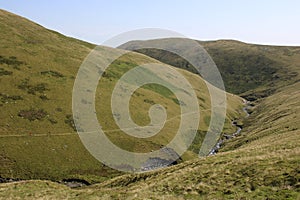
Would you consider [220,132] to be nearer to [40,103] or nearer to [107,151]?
[107,151]

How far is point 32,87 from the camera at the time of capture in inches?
3091

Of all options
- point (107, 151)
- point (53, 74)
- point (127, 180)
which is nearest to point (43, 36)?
point (53, 74)

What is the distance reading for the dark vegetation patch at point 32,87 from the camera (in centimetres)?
7665

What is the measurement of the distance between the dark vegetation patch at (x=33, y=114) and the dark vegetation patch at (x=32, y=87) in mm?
7780

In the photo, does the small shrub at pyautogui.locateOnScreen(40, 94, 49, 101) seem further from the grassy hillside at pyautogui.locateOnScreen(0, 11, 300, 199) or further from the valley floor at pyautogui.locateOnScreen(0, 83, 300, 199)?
the valley floor at pyautogui.locateOnScreen(0, 83, 300, 199)

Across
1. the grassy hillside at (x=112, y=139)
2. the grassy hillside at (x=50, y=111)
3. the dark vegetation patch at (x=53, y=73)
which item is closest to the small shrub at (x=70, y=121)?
the grassy hillside at (x=50, y=111)

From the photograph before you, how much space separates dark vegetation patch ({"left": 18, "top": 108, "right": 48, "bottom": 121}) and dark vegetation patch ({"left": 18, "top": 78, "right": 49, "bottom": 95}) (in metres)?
7.78

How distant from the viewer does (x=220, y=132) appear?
3858 inches

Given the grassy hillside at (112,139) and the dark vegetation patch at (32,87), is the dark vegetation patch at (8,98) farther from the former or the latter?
the dark vegetation patch at (32,87)

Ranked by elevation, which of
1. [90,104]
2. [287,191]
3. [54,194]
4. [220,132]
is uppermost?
[287,191]

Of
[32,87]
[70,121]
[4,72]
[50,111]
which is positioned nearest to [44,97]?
[32,87]

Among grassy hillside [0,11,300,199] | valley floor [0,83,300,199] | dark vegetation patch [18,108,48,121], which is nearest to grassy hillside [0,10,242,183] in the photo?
dark vegetation patch [18,108,48,121]

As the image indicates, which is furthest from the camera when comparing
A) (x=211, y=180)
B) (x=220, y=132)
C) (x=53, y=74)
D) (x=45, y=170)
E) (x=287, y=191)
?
(x=220, y=132)

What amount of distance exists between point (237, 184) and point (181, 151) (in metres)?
49.8
